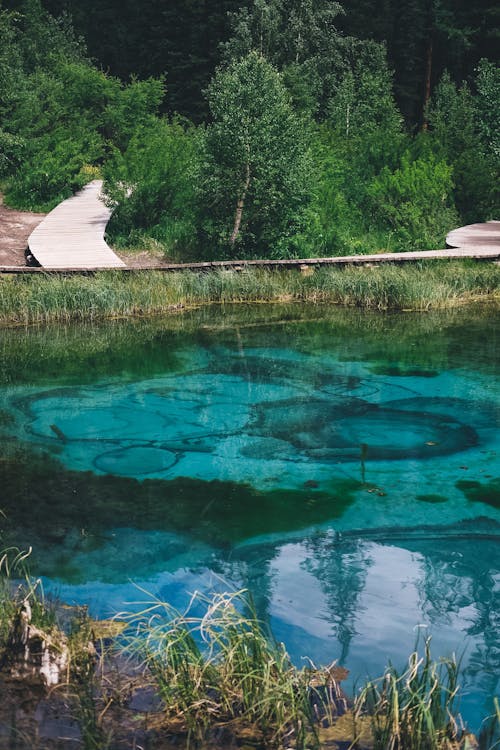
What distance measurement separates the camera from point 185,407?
807 cm

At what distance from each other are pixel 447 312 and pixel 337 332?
2096 mm

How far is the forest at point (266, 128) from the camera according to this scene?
49.3ft

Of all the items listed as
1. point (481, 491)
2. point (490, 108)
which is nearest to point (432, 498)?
point (481, 491)

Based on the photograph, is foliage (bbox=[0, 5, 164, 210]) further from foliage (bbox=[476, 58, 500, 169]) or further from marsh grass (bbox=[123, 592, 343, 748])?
marsh grass (bbox=[123, 592, 343, 748])

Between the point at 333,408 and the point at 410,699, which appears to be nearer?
the point at 410,699

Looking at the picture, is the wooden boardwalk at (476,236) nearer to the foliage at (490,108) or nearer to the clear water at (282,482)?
the foliage at (490,108)

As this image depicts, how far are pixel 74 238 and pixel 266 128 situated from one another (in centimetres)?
381

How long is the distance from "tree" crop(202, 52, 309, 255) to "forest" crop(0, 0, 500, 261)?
3cm

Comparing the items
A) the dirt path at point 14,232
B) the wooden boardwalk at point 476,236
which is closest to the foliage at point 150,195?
the dirt path at point 14,232

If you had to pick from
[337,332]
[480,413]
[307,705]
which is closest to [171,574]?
[307,705]

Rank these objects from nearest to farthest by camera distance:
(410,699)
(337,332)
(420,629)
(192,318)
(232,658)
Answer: (410,699) → (232,658) → (420,629) → (337,332) → (192,318)

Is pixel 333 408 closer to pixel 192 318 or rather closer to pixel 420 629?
pixel 420 629

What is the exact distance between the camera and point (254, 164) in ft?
48.4

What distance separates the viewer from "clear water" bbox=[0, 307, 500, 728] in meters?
4.50
